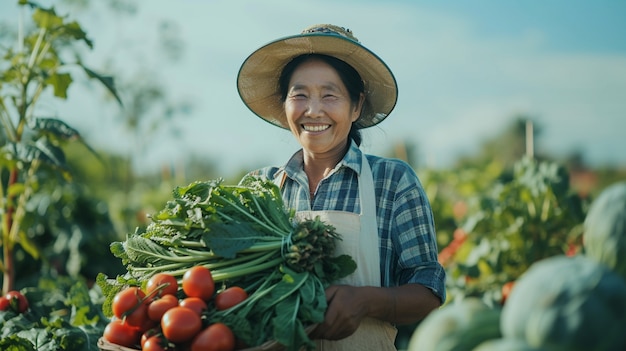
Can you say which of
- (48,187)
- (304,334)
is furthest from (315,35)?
(48,187)

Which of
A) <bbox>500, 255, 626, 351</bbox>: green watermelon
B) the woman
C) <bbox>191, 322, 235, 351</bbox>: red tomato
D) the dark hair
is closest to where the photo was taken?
<bbox>500, 255, 626, 351</bbox>: green watermelon

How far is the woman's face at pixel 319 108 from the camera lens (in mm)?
2869

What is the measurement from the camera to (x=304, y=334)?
2096 mm

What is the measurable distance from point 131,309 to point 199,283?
26 centimetres

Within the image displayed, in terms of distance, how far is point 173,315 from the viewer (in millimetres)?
2090

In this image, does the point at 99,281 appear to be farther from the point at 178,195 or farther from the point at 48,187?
the point at 48,187

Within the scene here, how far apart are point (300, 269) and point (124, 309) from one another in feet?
2.09

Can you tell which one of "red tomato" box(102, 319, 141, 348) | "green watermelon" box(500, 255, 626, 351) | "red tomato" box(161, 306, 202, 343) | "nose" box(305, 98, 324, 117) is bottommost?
"red tomato" box(102, 319, 141, 348)

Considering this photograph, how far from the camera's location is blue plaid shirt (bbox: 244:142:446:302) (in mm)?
2658

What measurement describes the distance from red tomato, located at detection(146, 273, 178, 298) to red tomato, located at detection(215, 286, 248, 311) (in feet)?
0.63

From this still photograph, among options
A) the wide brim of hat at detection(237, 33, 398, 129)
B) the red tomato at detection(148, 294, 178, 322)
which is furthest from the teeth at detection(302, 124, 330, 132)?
the red tomato at detection(148, 294, 178, 322)

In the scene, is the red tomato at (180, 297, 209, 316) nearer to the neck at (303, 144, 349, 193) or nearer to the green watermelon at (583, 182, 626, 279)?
the neck at (303, 144, 349, 193)

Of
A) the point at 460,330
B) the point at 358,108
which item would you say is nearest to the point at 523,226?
the point at 358,108

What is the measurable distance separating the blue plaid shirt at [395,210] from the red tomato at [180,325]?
2.97ft
